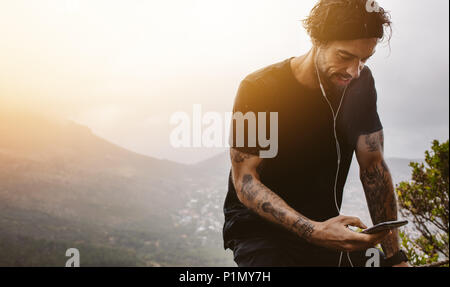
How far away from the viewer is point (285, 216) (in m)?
1.84

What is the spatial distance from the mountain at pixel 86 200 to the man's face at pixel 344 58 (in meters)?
28.4

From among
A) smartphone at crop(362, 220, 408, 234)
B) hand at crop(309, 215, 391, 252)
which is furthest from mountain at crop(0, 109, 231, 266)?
smartphone at crop(362, 220, 408, 234)

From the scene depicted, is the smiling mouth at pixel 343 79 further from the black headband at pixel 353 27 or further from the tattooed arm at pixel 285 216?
the tattooed arm at pixel 285 216

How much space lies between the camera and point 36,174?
51.8 metres

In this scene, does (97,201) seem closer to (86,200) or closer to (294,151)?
(86,200)

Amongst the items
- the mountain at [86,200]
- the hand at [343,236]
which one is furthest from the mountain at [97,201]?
the hand at [343,236]

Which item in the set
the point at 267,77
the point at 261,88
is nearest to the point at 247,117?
the point at 261,88

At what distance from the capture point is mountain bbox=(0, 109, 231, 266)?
38588 mm

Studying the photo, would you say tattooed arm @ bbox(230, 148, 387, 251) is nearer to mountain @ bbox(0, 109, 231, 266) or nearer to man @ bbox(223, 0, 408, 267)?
man @ bbox(223, 0, 408, 267)

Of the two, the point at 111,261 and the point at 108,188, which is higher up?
the point at 108,188

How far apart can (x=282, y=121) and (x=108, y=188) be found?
3144 inches

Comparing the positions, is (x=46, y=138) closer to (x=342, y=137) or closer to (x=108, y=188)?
(x=108, y=188)
